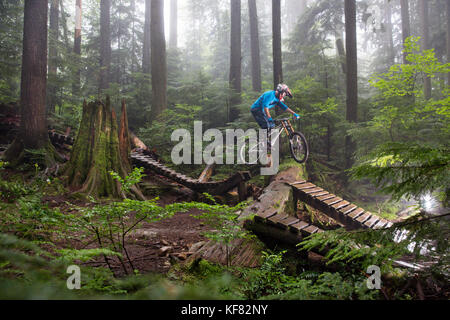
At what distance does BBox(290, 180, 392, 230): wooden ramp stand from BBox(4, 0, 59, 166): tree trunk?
7.39m

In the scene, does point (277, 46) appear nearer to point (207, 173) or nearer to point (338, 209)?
point (207, 173)

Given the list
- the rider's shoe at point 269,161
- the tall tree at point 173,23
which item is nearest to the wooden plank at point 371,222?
the rider's shoe at point 269,161

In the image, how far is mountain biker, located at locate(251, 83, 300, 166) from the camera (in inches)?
279

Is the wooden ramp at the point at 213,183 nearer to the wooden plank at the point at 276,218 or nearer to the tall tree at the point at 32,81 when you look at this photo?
the wooden plank at the point at 276,218

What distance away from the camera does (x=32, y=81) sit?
25.2ft

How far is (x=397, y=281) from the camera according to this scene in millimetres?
Answer: 2152

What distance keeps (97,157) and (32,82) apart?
151 inches

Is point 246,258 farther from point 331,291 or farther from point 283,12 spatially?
point 283,12

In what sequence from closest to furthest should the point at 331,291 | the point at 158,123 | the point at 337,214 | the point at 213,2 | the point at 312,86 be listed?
A: the point at 331,291 < the point at 337,214 < the point at 312,86 < the point at 158,123 < the point at 213,2

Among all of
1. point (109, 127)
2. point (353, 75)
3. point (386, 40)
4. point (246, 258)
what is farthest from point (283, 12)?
point (246, 258)

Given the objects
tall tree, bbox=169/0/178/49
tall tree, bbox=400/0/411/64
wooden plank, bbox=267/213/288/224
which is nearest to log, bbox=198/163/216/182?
wooden plank, bbox=267/213/288/224

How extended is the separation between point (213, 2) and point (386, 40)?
2190cm

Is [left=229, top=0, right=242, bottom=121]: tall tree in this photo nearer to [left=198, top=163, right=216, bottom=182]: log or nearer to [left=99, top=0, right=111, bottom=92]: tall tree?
[left=198, top=163, right=216, bottom=182]: log

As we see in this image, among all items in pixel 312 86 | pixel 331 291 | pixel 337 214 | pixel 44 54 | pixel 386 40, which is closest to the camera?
pixel 331 291
